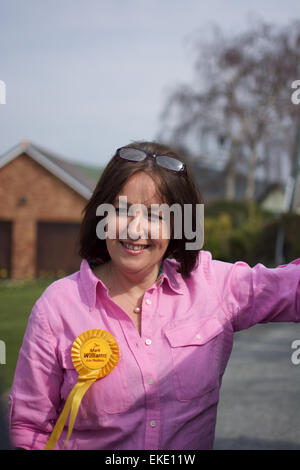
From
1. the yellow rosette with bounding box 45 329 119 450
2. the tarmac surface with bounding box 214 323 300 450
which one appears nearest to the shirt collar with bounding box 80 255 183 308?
the yellow rosette with bounding box 45 329 119 450

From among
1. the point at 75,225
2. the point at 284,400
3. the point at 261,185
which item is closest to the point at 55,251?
the point at 75,225

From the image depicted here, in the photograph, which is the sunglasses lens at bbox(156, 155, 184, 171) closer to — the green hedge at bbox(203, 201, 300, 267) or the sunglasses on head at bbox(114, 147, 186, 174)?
the sunglasses on head at bbox(114, 147, 186, 174)

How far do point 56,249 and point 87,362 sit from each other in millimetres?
16962

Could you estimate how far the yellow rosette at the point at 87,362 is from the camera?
5.24 feet

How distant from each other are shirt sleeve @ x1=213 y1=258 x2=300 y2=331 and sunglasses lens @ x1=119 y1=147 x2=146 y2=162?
1.57 ft

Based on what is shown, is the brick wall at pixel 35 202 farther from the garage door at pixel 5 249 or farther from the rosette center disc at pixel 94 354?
the rosette center disc at pixel 94 354

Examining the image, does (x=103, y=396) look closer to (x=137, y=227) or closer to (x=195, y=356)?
(x=195, y=356)

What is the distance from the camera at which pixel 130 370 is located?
1.67m

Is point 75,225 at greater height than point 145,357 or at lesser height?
lesser

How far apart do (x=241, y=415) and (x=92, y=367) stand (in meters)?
2.51

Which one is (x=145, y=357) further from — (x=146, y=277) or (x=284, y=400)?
(x=284, y=400)

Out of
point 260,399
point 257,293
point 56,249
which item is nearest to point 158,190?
point 257,293

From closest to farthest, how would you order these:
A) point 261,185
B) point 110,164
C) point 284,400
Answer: point 110,164
point 284,400
point 261,185

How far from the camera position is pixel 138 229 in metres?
1.73
